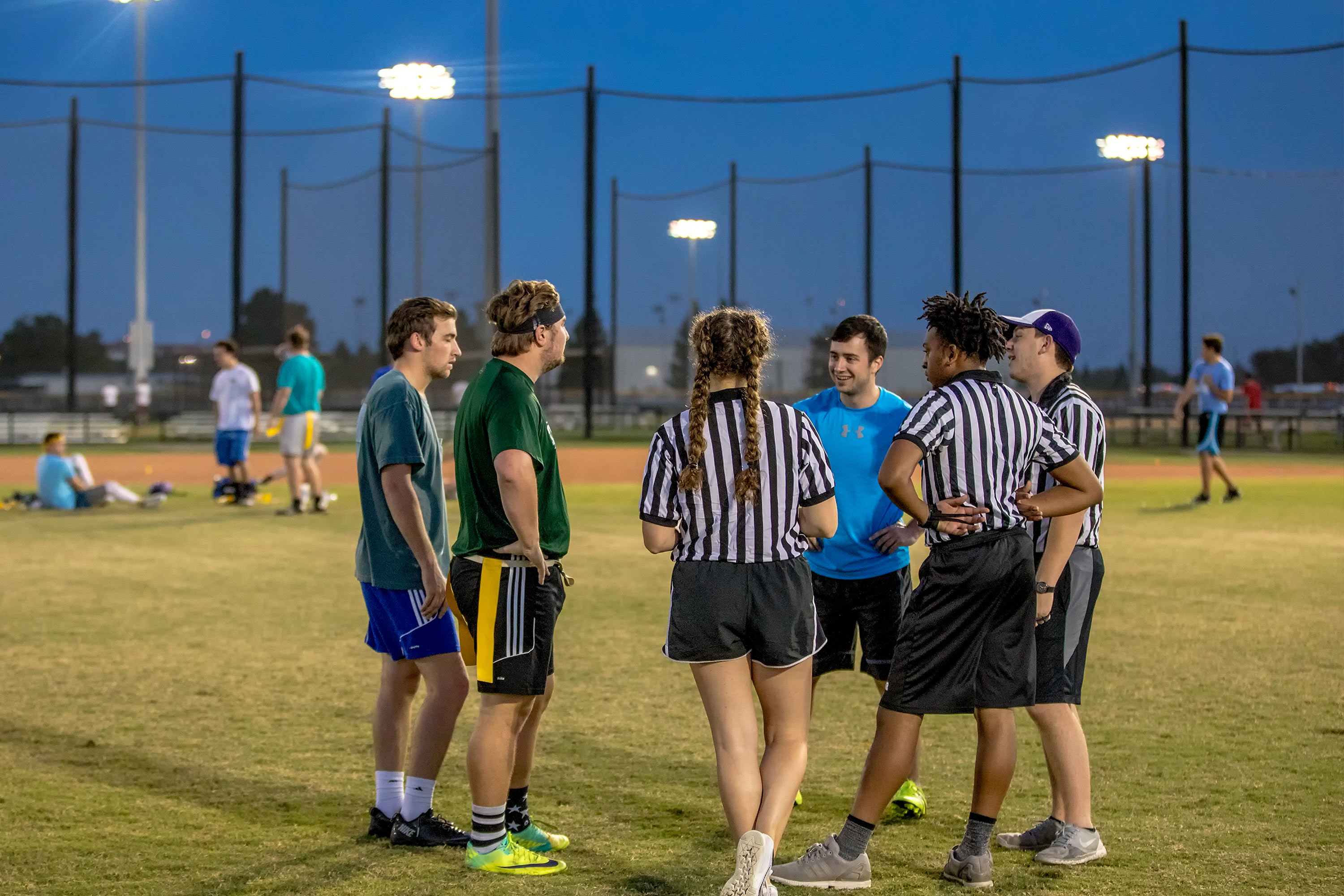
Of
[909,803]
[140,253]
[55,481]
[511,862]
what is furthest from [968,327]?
[140,253]

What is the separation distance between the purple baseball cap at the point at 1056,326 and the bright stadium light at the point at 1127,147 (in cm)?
3649

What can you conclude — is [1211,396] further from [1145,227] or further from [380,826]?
[1145,227]

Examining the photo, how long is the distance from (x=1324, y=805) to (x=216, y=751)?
431cm

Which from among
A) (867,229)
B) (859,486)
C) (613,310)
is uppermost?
(867,229)

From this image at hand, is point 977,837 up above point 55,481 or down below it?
below

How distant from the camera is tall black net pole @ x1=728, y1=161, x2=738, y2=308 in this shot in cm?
4644

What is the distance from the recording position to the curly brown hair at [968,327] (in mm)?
4098

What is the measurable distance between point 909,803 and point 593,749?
4.95ft

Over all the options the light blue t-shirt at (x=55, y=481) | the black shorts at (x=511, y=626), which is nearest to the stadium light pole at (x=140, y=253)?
the light blue t-shirt at (x=55, y=481)

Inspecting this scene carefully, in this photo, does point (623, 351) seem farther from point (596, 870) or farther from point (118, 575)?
point (596, 870)

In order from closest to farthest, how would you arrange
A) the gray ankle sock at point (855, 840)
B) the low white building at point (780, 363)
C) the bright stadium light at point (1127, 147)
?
the gray ankle sock at point (855, 840) → the bright stadium light at point (1127, 147) → the low white building at point (780, 363)

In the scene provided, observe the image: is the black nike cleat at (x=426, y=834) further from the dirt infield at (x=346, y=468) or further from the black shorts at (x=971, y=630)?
the dirt infield at (x=346, y=468)

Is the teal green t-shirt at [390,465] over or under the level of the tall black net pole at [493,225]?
under

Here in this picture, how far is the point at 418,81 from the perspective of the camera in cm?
3188
